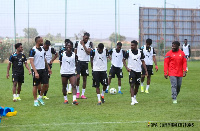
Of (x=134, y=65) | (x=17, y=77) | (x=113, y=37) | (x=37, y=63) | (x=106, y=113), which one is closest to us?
(x=106, y=113)

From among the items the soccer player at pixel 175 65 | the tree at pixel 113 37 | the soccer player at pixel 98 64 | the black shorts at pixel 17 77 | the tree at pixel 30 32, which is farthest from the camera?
the tree at pixel 113 37

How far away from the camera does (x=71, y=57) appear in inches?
536

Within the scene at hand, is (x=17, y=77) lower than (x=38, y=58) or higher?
lower

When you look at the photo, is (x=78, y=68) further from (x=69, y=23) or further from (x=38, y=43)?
(x=69, y=23)

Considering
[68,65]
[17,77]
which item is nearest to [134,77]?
[68,65]

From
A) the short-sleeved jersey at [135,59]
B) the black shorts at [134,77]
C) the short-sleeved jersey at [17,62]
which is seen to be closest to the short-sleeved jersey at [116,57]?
the short-sleeved jersey at [135,59]

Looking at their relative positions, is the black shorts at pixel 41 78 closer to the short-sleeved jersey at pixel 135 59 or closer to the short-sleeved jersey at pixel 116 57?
the short-sleeved jersey at pixel 135 59

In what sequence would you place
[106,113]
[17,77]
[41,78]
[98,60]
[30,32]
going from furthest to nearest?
[30,32]
[17,77]
[98,60]
[41,78]
[106,113]

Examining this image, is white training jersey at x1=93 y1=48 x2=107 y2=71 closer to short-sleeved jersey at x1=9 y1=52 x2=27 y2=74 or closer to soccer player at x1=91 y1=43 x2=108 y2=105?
soccer player at x1=91 y1=43 x2=108 y2=105

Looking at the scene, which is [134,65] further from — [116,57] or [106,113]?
[116,57]

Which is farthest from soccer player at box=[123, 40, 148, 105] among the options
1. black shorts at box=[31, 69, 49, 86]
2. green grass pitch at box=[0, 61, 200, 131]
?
black shorts at box=[31, 69, 49, 86]

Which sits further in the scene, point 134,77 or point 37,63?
point 134,77

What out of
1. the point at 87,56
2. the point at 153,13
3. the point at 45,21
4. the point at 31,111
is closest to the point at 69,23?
the point at 45,21

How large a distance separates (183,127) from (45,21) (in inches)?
1373
